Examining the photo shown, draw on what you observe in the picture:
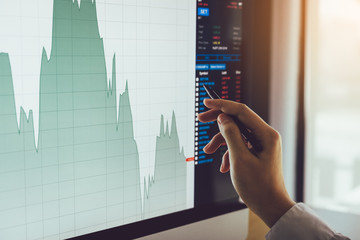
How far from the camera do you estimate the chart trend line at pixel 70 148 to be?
21.5 inches

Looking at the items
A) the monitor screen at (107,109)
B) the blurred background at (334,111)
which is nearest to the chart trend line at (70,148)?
the monitor screen at (107,109)

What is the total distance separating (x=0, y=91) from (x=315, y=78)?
74cm

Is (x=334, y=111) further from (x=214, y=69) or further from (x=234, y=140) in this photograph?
(x=234, y=140)

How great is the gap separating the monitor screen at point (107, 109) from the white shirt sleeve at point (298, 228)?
0.22 metres

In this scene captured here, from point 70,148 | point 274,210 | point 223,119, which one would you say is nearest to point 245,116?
point 223,119

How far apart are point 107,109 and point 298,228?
316 mm

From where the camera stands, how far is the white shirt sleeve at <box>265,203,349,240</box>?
1.83ft

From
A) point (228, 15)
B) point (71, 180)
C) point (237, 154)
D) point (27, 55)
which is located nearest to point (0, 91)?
point (27, 55)

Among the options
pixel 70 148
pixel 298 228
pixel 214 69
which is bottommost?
pixel 298 228

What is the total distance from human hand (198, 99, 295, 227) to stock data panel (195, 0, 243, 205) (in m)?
0.18

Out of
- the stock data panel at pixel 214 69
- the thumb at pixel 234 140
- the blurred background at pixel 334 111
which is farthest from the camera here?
the blurred background at pixel 334 111

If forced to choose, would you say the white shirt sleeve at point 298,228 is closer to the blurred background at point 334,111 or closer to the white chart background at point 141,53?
the white chart background at point 141,53

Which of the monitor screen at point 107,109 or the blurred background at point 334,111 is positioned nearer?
the monitor screen at point 107,109

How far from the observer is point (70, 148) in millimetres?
591
